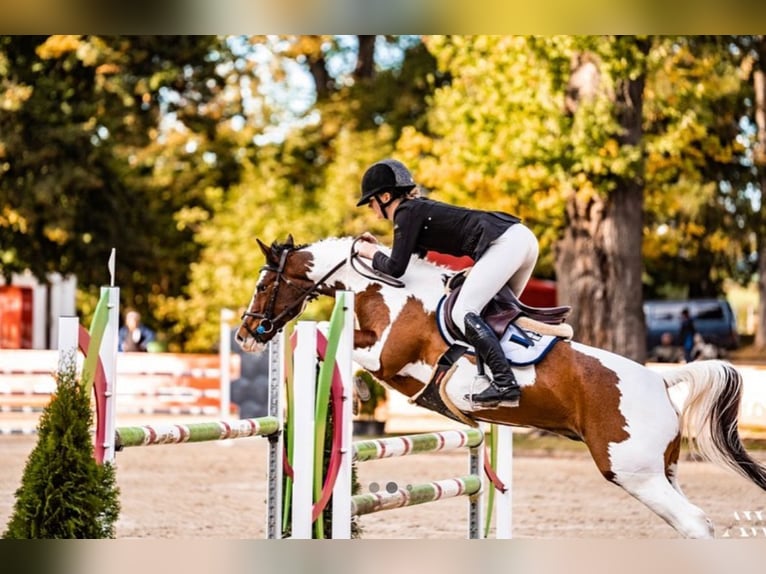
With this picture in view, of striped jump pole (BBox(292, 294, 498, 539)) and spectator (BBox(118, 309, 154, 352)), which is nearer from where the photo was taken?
striped jump pole (BBox(292, 294, 498, 539))

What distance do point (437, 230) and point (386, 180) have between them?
296mm

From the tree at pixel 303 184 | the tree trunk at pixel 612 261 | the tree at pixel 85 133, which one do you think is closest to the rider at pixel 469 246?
the tree trunk at pixel 612 261

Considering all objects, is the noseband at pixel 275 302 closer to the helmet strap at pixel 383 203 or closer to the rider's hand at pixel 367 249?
the rider's hand at pixel 367 249

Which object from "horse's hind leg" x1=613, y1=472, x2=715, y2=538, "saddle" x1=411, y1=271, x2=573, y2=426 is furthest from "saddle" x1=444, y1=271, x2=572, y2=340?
"horse's hind leg" x1=613, y1=472, x2=715, y2=538

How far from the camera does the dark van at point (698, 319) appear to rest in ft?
109

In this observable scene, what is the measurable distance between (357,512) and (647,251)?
20.3 m

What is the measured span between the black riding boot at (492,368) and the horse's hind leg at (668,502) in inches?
20.9

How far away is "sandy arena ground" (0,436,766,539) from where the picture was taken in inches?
332

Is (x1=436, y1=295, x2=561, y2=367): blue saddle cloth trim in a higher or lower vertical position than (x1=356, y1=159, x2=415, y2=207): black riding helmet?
lower

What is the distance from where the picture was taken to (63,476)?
471cm

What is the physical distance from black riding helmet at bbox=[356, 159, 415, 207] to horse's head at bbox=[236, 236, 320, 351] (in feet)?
1.73

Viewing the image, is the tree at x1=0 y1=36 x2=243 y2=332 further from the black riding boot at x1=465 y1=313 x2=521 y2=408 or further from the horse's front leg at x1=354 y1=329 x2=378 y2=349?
the black riding boot at x1=465 y1=313 x2=521 y2=408

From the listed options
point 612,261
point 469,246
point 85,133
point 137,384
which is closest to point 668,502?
point 469,246
